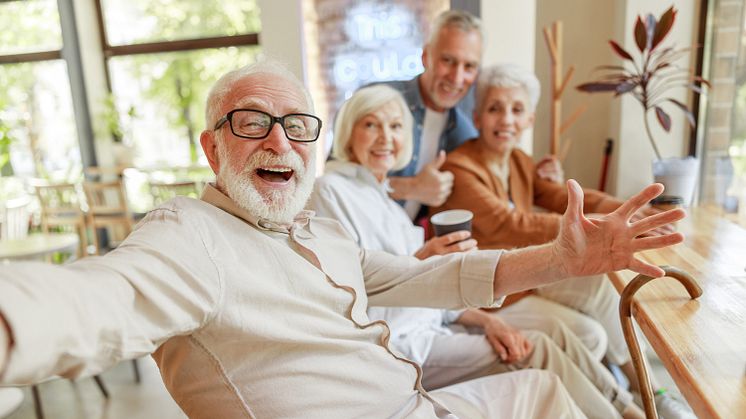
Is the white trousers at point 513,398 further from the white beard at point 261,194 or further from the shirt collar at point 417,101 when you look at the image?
the shirt collar at point 417,101

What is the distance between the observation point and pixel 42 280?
2.12 ft

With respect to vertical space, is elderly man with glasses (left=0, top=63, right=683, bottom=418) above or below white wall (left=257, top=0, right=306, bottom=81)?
below

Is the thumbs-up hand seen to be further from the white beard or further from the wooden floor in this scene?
the wooden floor

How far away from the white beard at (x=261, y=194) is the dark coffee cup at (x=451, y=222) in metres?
0.58

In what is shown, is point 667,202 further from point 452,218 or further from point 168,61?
point 168,61

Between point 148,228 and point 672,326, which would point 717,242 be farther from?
point 148,228

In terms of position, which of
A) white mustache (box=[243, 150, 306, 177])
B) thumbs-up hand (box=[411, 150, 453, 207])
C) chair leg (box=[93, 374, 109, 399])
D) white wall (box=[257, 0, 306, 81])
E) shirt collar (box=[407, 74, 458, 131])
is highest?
white wall (box=[257, 0, 306, 81])

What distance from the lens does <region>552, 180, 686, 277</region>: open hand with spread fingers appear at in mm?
1054

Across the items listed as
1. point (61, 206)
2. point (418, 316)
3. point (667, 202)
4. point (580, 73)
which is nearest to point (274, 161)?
point (418, 316)

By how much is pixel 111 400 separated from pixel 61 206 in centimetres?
323

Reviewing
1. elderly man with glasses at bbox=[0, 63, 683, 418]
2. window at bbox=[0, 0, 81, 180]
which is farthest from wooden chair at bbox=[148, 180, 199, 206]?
elderly man with glasses at bbox=[0, 63, 683, 418]

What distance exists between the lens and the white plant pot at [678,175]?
224 cm

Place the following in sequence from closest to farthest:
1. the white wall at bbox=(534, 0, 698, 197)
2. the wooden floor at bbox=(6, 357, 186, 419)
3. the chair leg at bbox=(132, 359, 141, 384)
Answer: the wooden floor at bbox=(6, 357, 186, 419) < the chair leg at bbox=(132, 359, 141, 384) < the white wall at bbox=(534, 0, 698, 197)

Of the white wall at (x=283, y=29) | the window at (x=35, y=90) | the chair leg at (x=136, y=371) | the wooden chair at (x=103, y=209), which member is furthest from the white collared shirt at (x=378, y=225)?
the window at (x=35, y=90)
